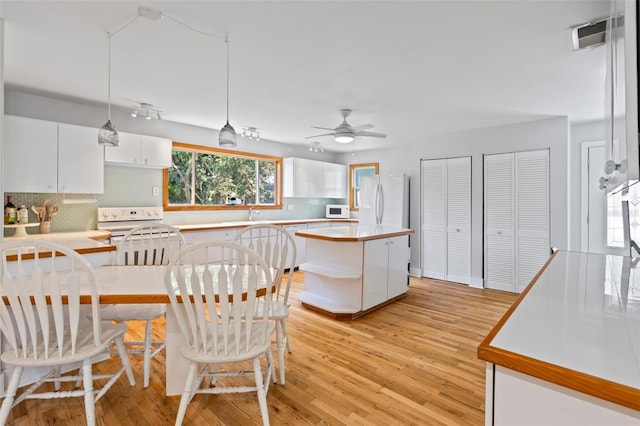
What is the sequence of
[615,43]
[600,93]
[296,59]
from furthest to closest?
[600,93], [296,59], [615,43]

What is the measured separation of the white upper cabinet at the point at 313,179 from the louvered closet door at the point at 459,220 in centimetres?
240

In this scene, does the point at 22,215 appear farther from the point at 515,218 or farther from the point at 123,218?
the point at 515,218

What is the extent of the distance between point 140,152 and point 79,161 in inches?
26.5

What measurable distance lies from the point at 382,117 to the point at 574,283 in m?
3.09

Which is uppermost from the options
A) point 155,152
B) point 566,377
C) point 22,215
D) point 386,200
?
point 155,152

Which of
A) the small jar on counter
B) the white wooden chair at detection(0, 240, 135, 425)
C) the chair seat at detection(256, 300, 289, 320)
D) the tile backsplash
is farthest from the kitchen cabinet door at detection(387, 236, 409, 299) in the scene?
the small jar on counter

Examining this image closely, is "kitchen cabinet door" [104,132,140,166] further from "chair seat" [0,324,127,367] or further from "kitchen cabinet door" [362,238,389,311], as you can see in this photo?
"kitchen cabinet door" [362,238,389,311]

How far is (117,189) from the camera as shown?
3.97m

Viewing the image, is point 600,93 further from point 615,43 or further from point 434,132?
point 615,43

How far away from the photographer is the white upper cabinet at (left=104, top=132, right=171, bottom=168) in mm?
3744

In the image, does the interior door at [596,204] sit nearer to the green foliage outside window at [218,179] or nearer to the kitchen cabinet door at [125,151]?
the green foliage outside window at [218,179]

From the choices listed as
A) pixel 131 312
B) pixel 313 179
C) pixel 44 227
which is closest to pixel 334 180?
pixel 313 179

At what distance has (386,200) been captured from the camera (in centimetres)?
560

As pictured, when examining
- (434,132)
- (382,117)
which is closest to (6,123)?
(382,117)
